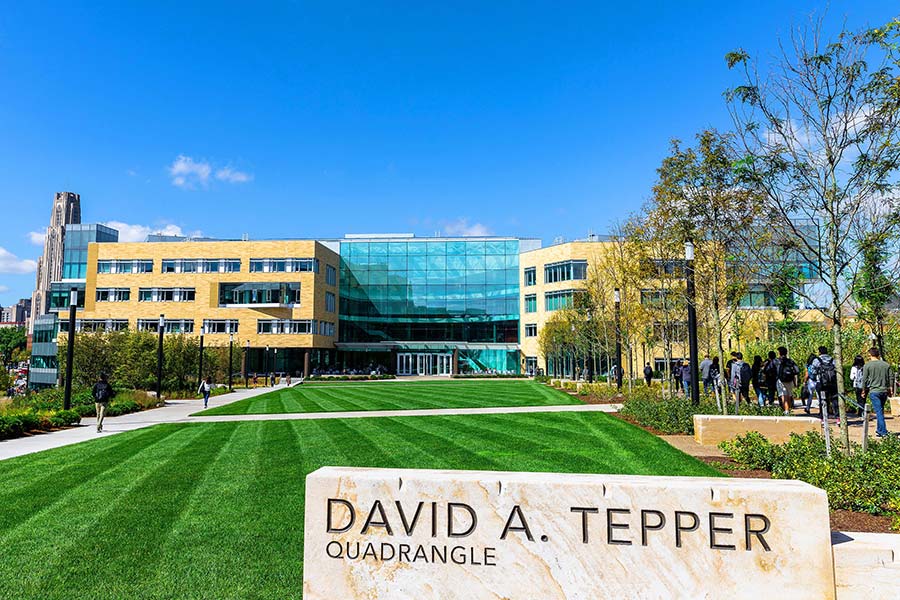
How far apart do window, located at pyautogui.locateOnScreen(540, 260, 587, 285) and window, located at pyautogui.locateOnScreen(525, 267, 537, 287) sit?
2.16 m

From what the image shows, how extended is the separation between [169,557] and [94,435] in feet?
42.1

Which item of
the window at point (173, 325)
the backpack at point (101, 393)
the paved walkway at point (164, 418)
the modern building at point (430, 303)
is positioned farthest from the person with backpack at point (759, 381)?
the window at point (173, 325)

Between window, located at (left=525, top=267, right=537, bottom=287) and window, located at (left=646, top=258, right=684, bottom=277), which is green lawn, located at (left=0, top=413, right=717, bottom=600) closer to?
window, located at (left=646, top=258, right=684, bottom=277)

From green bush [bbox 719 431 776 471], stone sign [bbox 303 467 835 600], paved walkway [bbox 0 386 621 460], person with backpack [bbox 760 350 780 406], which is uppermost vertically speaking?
person with backpack [bbox 760 350 780 406]

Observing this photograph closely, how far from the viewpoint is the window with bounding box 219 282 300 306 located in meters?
63.8

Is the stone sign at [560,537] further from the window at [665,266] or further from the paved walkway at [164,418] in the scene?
the window at [665,266]

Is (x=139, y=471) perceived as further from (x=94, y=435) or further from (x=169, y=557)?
(x=94, y=435)

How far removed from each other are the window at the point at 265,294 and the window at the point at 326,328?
3.92 meters

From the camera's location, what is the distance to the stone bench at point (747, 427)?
1188cm

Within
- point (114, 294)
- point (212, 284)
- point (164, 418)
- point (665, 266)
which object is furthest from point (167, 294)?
point (665, 266)

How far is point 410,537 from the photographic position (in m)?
4.50

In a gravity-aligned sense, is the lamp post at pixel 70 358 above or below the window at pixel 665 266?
below

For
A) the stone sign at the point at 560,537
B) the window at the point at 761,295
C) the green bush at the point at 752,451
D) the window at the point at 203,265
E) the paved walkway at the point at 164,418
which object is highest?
the window at the point at 203,265

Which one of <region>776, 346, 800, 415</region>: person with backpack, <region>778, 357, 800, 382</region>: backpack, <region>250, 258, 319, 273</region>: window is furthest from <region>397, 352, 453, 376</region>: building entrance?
<region>778, 357, 800, 382</region>: backpack
